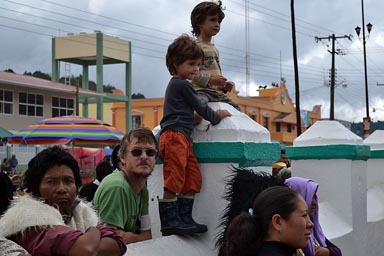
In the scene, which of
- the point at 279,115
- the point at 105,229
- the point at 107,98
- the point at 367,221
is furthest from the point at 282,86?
the point at 105,229

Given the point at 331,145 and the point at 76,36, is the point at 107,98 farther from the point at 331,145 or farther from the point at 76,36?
the point at 331,145

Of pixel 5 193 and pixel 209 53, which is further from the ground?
pixel 209 53

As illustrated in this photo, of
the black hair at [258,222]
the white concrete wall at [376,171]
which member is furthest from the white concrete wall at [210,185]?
the white concrete wall at [376,171]

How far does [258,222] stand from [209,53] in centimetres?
205

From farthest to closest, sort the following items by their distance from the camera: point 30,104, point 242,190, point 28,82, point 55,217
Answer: point 30,104 < point 28,82 < point 242,190 < point 55,217

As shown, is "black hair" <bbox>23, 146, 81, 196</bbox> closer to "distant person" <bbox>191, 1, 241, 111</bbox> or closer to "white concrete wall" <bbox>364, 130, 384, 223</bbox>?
"distant person" <bbox>191, 1, 241, 111</bbox>

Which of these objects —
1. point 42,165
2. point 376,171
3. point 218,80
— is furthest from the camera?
point 376,171

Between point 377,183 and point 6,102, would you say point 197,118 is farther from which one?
point 6,102

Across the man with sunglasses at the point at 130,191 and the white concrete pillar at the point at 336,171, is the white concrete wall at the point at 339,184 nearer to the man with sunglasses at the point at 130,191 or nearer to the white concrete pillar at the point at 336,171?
the white concrete pillar at the point at 336,171

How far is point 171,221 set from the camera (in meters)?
4.30

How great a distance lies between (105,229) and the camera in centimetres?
288

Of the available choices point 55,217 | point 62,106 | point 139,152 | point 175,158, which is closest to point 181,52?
point 175,158

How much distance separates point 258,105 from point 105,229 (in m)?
42.6

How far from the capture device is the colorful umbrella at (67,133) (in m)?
13.4
